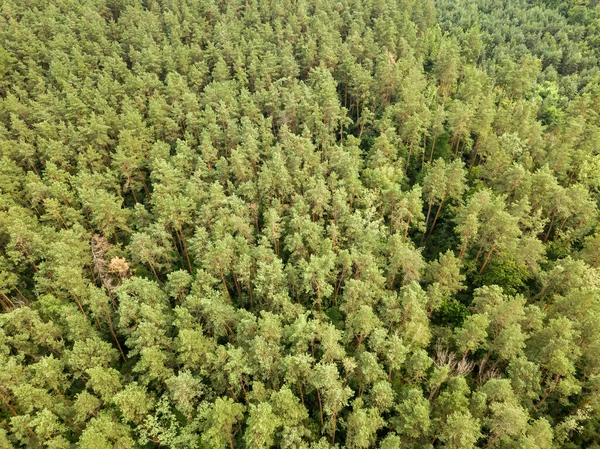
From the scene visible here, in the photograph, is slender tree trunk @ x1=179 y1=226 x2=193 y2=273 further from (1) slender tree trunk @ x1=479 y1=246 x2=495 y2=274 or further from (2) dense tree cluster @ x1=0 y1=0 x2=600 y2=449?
(1) slender tree trunk @ x1=479 y1=246 x2=495 y2=274

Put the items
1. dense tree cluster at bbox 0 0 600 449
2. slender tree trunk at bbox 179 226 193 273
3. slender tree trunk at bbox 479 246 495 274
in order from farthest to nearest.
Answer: slender tree trunk at bbox 179 226 193 273, slender tree trunk at bbox 479 246 495 274, dense tree cluster at bbox 0 0 600 449

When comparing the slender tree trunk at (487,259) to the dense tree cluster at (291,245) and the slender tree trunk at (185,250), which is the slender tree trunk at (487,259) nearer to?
the dense tree cluster at (291,245)

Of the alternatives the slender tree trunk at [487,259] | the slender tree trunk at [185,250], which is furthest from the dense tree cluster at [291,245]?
the slender tree trunk at [185,250]

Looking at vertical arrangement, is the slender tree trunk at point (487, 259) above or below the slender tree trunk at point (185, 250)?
above

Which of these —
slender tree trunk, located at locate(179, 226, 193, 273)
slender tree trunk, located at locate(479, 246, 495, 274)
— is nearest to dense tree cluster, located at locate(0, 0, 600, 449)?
slender tree trunk, located at locate(479, 246, 495, 274)

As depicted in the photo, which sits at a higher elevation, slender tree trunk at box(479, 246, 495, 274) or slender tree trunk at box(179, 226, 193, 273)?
slender tree trunk at box(479, 246, 495, 274)

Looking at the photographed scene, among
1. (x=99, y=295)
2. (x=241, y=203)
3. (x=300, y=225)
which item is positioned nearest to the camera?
(x=99, y=295)

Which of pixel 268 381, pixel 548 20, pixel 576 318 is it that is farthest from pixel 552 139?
pixel 548 20

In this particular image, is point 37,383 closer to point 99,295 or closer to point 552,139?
point 99,295

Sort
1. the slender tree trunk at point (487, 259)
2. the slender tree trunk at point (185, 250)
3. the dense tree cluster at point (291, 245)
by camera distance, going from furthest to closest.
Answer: the slender tree trunk at point (185, 250) → the slender tree trunk at point (487, 259) → the dense tree cluster at point (291, 245)
